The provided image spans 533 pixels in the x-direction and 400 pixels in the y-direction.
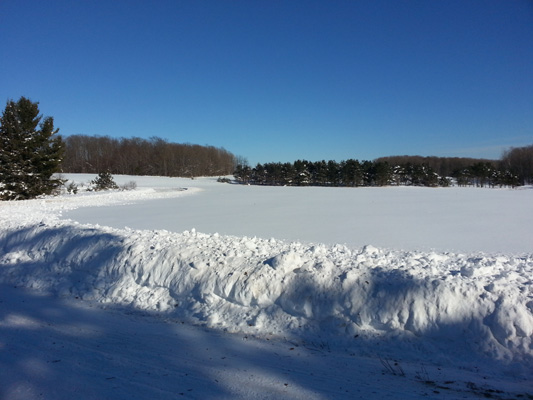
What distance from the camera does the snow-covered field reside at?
3.46 meters

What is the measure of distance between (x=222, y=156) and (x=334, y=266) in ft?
408

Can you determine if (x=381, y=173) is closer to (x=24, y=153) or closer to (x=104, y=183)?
(x=104, y=183)

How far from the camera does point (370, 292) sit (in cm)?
523

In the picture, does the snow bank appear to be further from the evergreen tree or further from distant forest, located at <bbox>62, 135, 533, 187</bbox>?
distant forest, located at <bbox>62, 135, 533, 187</bbox>

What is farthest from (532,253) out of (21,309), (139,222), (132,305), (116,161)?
(116,161)

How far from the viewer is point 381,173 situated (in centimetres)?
6544

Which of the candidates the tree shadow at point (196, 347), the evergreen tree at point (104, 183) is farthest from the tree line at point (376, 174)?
the tree shadow at point (196, 347)

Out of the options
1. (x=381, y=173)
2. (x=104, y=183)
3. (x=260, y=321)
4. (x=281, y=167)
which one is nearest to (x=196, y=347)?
(x=260, y=321)

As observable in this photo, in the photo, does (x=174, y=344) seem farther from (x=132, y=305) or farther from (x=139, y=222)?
(x=139, y=222)

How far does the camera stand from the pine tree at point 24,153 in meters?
24.2

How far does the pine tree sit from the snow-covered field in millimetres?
20680

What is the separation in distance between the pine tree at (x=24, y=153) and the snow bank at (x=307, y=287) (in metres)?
20.8

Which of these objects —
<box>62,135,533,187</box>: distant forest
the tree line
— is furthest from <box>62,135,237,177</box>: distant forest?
the tree line

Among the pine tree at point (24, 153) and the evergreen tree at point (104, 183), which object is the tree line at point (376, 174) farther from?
the pine tree at point (24, 153)
